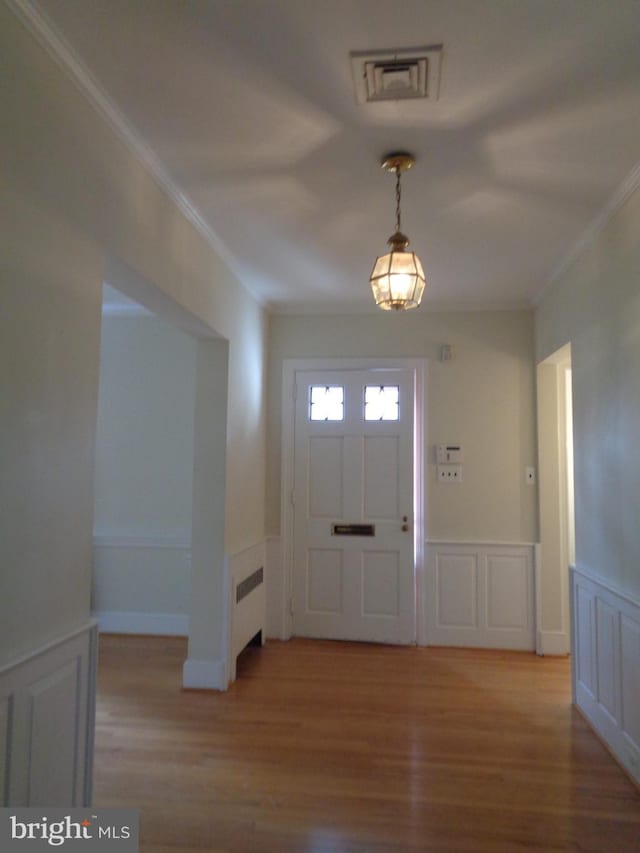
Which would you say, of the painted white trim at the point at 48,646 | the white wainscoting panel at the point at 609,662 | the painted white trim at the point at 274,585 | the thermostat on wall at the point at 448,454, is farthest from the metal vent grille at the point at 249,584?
the white wainscoting panel at the point at 609,662

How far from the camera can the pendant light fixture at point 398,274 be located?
220 cm

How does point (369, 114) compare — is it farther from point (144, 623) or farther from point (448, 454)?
point (144, 623)

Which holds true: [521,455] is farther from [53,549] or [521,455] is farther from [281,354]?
[53,549]

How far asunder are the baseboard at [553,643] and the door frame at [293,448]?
0.87m

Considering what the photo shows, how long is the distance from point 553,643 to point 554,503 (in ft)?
3.46

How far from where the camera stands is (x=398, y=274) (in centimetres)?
220

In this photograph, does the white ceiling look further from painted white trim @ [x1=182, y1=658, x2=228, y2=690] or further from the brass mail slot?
painted white trim @ [x1=182, y1=658, x2=228, y2=690]

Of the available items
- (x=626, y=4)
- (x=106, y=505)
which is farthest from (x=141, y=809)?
(x=626, y=4)

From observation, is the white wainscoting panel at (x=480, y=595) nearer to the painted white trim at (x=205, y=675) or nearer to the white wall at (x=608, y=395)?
the white wall at (x=608, y=395)

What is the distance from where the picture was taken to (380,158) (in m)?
2.27

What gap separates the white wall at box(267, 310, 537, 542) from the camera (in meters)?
4.27

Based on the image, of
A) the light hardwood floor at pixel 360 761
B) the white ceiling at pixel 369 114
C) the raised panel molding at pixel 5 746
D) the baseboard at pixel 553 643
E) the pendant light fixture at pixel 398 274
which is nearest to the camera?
the raised panel molding at pixel 5 746

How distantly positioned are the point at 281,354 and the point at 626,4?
3359 mm

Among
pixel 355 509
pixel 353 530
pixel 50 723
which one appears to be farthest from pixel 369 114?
pixel 353 530
